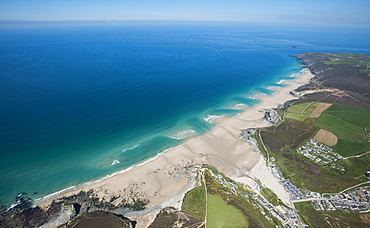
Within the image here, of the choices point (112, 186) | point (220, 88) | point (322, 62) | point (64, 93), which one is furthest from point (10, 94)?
point (322, 62)

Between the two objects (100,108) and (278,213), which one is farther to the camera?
(100,108)

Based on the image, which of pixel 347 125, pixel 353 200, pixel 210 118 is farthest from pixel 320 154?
pixel 210 118

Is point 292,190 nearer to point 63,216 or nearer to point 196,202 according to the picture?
point 196,202

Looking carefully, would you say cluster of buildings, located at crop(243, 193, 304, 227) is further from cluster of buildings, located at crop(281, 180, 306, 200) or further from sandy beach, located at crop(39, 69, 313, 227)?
cluster of buildings, located at crop(281, 180, 306, 200)

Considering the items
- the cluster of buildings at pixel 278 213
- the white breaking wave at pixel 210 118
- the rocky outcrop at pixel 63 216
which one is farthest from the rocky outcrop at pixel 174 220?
the white breaking wave at pixel 210 118

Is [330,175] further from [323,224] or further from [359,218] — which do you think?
[323,224]

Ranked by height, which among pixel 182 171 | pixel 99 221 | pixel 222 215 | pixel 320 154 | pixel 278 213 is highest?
pixel 99 221
